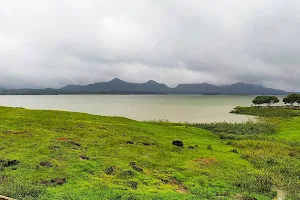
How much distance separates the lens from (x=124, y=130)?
133 ft

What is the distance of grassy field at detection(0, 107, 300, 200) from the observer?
Answer: 17.7 m

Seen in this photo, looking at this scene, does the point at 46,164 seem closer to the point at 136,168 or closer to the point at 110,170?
the point at 110,170

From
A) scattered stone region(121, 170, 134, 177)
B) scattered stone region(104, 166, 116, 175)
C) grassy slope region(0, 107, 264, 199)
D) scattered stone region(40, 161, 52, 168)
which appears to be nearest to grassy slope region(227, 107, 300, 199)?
grassy slope region(0, 107, 264, 199)

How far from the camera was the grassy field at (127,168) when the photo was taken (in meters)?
17.7

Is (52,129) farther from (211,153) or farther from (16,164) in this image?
(211,153)

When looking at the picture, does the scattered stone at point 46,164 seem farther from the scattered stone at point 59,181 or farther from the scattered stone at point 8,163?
the scattered stone at point 59,181

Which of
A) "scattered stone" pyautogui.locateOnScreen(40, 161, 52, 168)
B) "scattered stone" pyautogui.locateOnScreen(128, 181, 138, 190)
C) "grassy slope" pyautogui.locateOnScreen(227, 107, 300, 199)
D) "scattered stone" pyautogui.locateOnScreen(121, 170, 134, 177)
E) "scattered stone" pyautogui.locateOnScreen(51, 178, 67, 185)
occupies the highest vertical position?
"scattered stone" pyautogui.locateOnScreen(40, 161, 52, 168)

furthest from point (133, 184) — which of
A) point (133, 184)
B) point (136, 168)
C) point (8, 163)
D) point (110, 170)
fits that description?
point (8, 163)

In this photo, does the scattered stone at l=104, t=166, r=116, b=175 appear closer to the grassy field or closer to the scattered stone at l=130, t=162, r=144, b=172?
the grassy field

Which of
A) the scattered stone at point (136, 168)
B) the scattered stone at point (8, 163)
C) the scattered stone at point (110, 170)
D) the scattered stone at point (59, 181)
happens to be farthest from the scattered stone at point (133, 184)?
the scattered stone at point (8, 163)

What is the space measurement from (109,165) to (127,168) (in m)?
1.79

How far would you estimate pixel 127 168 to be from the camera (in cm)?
2256

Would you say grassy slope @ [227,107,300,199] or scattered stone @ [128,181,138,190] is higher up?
scattered stone @ [128,181,138,190]

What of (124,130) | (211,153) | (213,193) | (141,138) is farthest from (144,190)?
(124,130)
